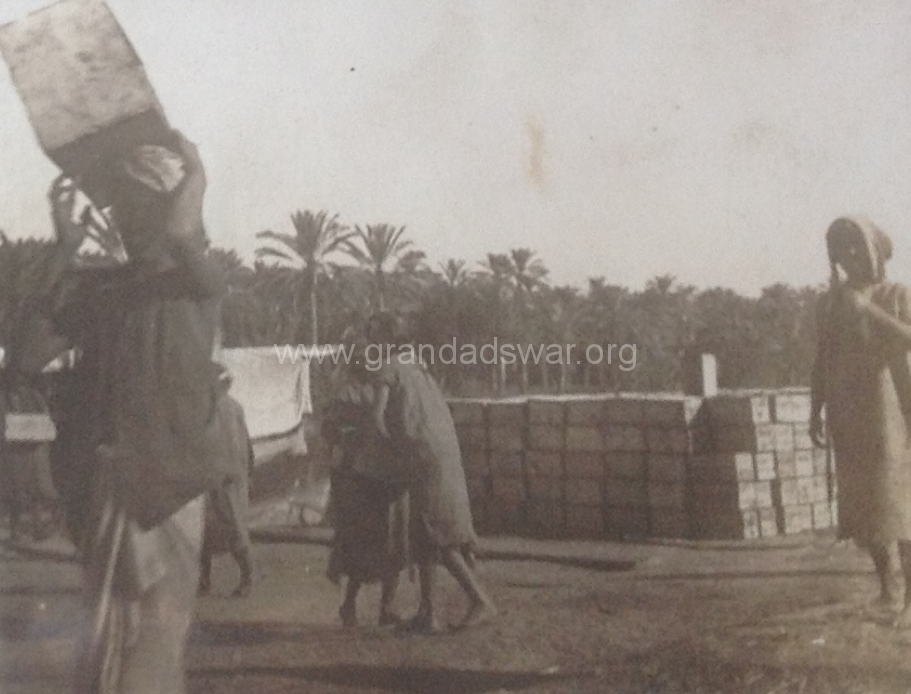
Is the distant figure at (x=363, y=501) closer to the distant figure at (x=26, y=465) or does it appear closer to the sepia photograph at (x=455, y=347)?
the sepia photograph at (x=455, y=347)

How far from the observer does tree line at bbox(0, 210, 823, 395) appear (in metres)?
2.29

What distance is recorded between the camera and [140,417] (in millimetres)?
2188

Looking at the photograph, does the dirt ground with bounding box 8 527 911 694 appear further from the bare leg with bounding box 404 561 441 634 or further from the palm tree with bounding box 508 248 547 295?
the palm tree with bounding box 508 248 547 295

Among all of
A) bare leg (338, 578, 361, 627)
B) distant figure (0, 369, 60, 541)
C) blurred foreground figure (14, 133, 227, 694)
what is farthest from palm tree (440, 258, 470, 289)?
distant figure (0, 369, 60, 541)

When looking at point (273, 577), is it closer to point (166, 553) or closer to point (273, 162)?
point (166, 553)

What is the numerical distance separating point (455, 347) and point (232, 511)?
25.9 inches

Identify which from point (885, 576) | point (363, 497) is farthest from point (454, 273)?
point (885, 576)

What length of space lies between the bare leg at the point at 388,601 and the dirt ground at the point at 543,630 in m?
0.03

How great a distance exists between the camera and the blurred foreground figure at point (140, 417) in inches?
85.2

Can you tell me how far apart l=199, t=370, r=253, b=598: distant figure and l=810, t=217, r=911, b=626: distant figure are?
142 centimetres

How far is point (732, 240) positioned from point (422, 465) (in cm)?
98

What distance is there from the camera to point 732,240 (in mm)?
2436

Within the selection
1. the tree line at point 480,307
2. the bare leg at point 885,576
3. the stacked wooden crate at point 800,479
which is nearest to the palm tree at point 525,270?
the tree line at point 480,307

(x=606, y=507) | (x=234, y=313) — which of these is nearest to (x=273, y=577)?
(x=234, y=313)
